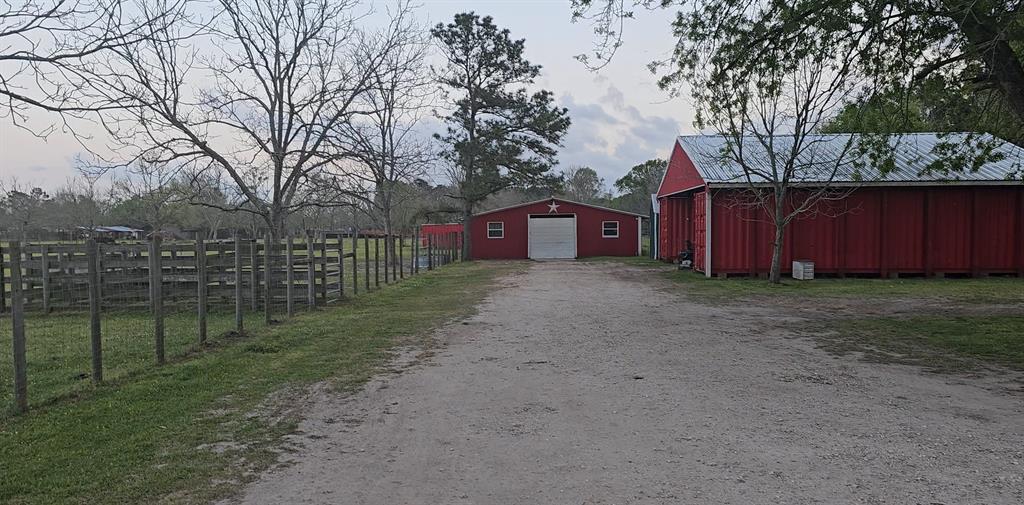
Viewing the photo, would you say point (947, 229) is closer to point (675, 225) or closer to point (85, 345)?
point (675, 225)

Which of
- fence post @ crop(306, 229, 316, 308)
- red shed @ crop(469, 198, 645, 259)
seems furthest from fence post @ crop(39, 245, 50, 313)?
red shed @ crop(469, 198, 645, 259)

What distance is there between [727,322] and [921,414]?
5548 millimetres

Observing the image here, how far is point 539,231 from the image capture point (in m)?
35.6

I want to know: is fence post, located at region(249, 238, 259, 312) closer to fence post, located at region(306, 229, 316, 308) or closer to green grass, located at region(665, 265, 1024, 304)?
fence post, located at region(306, 229, 316, 308)

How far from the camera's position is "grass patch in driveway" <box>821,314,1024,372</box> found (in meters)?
7.85

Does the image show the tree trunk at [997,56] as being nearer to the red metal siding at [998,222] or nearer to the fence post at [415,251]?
the red metal siding at [998,222]

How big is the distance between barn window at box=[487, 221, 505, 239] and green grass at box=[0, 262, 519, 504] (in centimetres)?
2626

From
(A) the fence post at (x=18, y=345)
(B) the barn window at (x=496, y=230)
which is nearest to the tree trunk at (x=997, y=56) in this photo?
(A) the fence post at (x=18, y=345)

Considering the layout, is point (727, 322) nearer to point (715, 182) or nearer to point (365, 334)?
point (365, 334)

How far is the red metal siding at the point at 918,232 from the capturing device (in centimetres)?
2014

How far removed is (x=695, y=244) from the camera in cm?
2297

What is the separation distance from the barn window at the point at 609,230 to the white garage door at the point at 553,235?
166 centimetres

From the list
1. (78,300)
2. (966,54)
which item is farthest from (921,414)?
(78,300)

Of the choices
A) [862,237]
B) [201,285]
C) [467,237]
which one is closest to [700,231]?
[862,237]
